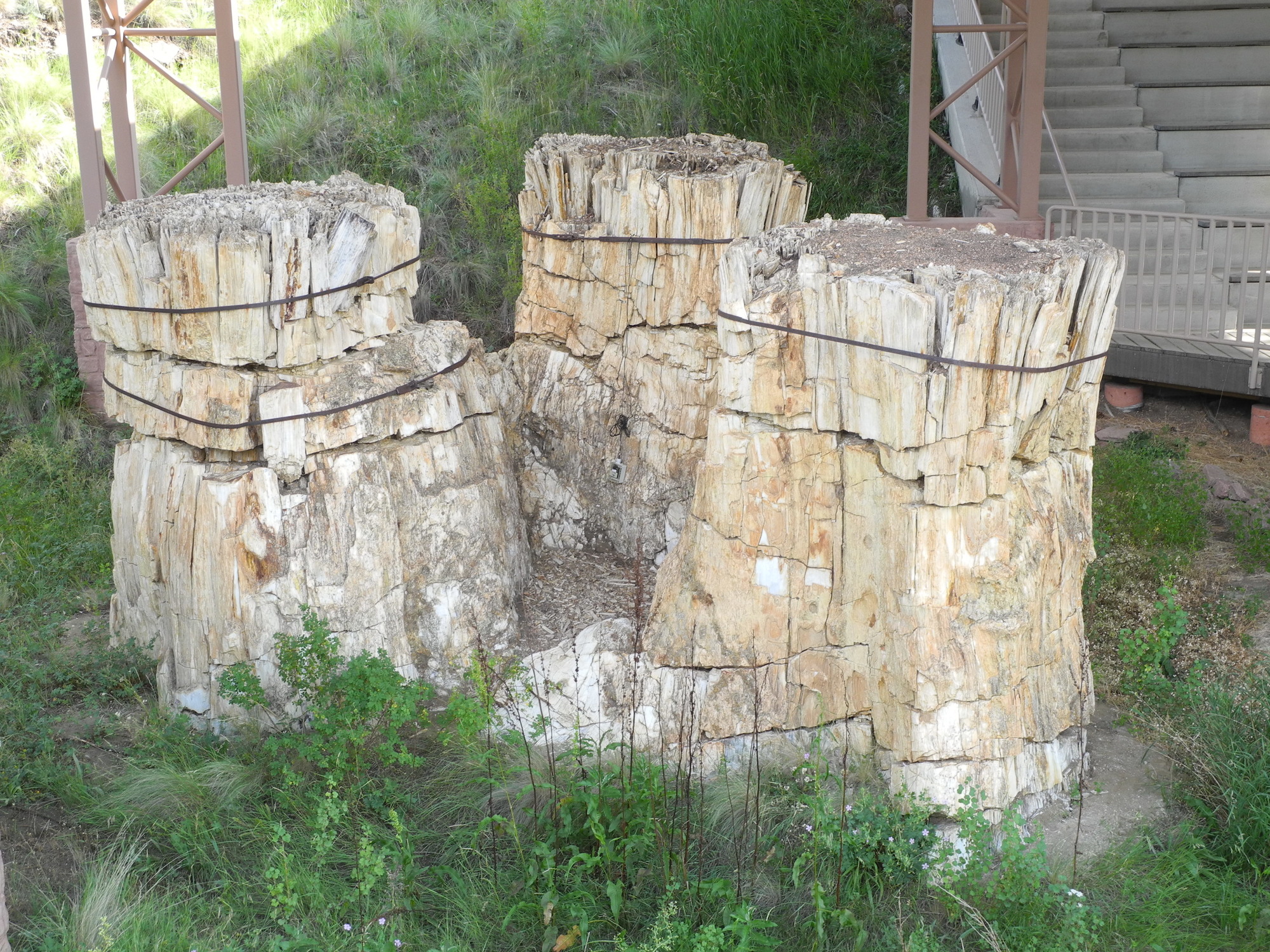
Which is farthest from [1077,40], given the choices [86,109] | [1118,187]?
[86,109]

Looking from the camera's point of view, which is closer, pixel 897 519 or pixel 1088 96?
pixel 897 519

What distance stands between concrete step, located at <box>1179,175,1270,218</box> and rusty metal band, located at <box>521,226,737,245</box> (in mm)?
6181

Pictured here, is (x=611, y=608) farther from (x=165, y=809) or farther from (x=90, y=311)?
(x=90, y=311)

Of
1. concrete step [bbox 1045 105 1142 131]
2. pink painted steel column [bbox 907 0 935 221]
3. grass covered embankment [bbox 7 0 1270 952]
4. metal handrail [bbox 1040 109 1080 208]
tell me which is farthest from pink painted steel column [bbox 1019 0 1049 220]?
concrete step [bbox 1045 105 1142 131]

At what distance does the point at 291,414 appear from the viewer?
14.4 feet

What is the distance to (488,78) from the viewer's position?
10953mm

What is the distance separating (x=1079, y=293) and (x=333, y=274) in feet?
8.86

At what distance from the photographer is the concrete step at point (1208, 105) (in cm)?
1015

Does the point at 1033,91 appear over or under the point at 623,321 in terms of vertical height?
over

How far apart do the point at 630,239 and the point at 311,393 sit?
1682 millimetres

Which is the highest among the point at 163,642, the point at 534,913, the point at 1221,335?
the point at 1221,335

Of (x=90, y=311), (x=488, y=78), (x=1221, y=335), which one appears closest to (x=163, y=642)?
(x=90, y=311)

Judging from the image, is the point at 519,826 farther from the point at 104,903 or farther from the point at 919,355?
the point at 919,355

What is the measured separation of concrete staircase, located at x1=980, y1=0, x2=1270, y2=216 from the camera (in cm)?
955
